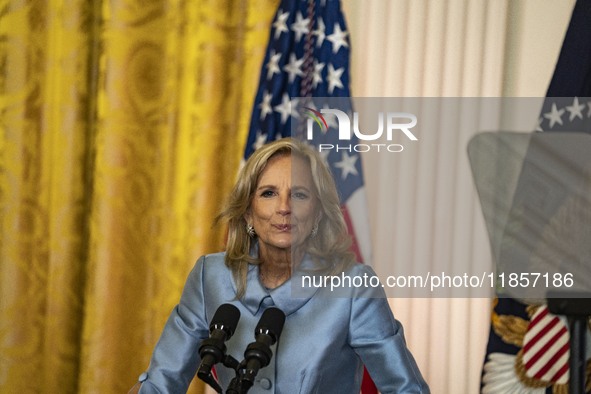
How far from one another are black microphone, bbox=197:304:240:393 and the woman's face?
457 mm

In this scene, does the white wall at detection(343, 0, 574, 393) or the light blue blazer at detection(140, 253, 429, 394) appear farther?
the white wall at detection(343, 0, 574, 393)

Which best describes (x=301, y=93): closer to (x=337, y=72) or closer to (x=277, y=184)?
(x=337, y=72)

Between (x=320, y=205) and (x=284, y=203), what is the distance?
4.0 inches

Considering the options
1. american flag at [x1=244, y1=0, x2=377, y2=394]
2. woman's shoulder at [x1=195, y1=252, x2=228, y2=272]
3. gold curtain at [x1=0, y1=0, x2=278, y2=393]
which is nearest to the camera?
woman's shoulder at [x1=195, y1=252, x2=228, y2=272]

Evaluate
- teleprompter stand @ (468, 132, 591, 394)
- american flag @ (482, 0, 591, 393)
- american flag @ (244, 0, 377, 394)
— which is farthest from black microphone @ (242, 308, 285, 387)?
american flag @ (244, 0, 377, 394)

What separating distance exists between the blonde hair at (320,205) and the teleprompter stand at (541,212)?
1.33 ft

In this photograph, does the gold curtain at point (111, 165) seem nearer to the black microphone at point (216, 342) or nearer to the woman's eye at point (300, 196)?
the woman's eye at point (300, 196)

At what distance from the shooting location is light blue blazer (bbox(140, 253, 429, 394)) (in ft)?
6.74

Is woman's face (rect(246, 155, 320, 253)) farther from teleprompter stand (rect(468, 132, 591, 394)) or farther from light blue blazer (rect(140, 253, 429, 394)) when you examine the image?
teleprompter stand (rect(468, 132, 591, 394))

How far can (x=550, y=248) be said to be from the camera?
1.94 meters

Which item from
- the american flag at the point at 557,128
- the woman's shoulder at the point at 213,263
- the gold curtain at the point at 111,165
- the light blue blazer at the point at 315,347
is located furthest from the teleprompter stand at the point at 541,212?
the gold curtain at the point at 111,165

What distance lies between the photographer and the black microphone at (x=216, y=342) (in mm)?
1583

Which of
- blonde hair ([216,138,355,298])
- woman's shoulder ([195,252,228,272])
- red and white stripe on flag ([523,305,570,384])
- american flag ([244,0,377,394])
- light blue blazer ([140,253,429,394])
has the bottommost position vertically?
red and white stripe on flag ([523,305,570,384])

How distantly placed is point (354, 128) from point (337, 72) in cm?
127
